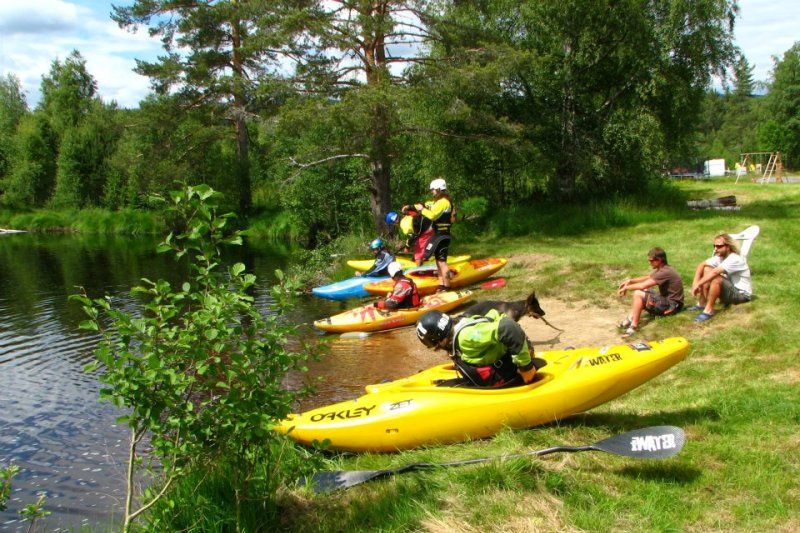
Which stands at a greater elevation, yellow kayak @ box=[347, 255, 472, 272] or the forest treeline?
the forest treeline

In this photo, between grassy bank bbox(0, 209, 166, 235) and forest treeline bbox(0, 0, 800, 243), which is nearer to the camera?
forest treeline bbox(0, 0, 800, 243)

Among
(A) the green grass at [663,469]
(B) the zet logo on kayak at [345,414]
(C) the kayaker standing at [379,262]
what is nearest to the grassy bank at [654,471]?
(A) the green grass at [663,469]

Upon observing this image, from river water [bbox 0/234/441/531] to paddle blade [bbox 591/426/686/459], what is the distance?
2629mm

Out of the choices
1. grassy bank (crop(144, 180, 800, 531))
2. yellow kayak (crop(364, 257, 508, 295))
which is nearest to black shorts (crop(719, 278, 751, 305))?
grassy bank (crop(144, 180, 800, 531))

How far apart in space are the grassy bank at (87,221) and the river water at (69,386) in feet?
56.0

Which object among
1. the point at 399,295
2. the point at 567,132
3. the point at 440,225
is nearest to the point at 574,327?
the point at 399,295

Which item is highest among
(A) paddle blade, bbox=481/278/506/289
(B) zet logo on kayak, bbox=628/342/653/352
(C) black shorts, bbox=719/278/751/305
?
(B) zet logo on kayak, bbox=628/342/653/352

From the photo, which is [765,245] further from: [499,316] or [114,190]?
[114,190]

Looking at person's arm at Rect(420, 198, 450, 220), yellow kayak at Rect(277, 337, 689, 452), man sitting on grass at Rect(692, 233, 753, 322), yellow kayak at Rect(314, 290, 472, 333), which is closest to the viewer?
yellow kayak at Rect(277, 337, 689, 452)

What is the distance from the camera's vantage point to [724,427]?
4859mm

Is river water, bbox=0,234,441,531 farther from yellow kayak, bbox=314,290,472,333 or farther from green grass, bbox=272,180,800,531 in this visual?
green grass, bbox=272,180,800,531

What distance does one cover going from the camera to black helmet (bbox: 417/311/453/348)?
532 cm

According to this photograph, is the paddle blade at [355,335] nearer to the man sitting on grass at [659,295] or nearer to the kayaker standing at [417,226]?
the kayaker standing at [417,226]

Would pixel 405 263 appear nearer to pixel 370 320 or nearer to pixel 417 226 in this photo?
pixel 417 226
